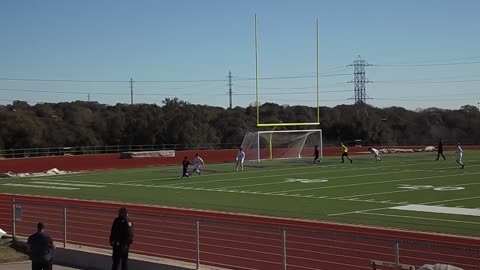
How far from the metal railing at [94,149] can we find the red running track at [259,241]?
43.4 metres


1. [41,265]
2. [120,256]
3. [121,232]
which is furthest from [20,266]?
[121,232]

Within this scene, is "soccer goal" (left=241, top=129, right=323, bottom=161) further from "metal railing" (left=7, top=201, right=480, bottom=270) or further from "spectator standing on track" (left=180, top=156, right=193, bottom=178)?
"metal railing" (left=7, top=201, right=480, bottom=270)

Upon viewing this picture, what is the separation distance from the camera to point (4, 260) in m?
15.2

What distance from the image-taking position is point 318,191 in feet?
96.8

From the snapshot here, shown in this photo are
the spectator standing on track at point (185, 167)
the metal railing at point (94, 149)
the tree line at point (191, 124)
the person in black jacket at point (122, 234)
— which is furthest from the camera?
the tree line at point (191, 124)

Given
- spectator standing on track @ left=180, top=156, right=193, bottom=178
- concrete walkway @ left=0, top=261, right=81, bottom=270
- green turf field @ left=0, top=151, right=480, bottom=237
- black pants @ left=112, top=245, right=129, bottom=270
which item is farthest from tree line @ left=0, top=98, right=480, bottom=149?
black pants @ left=112, top=245, right=129, bottom=270

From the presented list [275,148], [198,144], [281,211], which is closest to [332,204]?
[281,211]

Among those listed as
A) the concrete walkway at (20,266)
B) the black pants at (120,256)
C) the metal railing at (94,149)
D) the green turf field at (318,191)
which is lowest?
the concrete walkway at (20,266)

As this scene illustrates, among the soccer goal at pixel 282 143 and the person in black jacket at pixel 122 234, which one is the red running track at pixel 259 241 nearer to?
the person in black jacket at pixel 122 234

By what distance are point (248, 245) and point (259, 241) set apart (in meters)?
0.47

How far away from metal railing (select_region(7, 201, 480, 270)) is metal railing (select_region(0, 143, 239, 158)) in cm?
4469

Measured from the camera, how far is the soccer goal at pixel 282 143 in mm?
58438

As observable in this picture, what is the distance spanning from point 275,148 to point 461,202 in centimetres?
4053

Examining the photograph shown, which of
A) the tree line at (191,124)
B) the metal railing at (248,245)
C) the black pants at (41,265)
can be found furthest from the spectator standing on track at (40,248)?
the tree line at (191,124)
